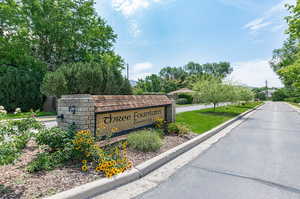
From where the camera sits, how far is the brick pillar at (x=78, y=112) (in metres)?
3.81

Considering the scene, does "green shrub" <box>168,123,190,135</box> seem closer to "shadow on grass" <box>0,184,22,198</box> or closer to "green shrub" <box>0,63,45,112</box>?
"shadow on grass" <box>0,184,22,198</box>

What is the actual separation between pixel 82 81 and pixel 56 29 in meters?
9.64

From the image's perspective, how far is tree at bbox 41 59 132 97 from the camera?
42.1 ft

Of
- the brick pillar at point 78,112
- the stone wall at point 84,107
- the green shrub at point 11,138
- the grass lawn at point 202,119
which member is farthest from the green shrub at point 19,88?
the green shrub at point 11,138

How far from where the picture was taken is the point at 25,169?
10.0ft

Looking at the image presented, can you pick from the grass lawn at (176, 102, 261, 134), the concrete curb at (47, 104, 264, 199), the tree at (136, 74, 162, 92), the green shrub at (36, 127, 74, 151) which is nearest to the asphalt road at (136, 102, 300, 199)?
the concrete curb at (47, 104, 264, 199)

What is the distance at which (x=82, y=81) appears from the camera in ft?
42.1

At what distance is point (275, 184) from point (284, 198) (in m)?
0.46

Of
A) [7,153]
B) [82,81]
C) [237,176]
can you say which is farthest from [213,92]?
[7,153]

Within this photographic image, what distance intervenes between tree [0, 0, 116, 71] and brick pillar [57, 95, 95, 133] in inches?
685

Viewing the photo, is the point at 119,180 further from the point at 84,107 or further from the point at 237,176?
the point at 237,176

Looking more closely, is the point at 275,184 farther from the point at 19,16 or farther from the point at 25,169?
the point at 19,16

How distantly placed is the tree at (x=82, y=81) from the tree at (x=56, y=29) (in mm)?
7069

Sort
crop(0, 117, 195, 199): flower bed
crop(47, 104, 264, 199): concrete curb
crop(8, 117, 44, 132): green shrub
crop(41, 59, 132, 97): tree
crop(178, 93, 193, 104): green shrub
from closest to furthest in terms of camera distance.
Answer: crop(47, 104, 264, 199): concrete curb
crop(0, 117, 195, 199): flower bed
crop(8, 117, 44, 132): green shrub
crop(41, 59, 132, 97): tree
crop(178, 93, 193, 104): green shrub
